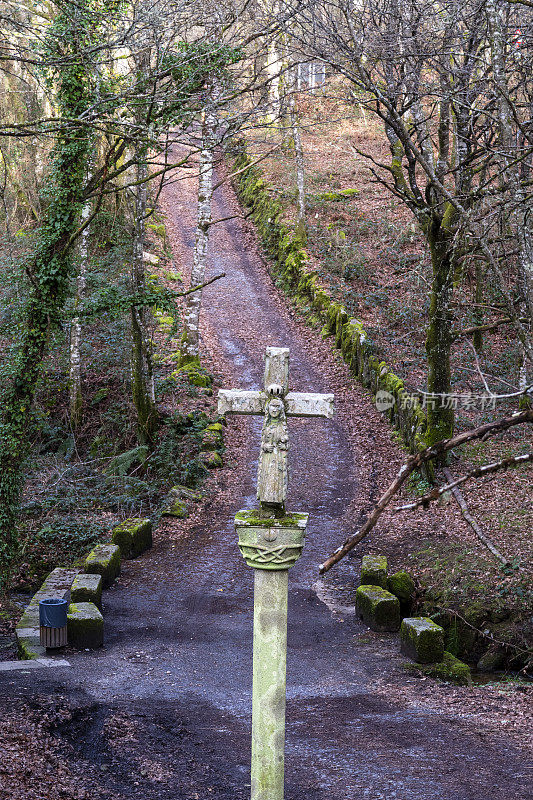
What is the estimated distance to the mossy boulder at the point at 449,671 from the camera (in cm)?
777

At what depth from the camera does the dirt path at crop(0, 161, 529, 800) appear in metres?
5.75

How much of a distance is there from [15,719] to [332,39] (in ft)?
34.2

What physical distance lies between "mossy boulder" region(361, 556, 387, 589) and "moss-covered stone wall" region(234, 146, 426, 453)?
11.3ft

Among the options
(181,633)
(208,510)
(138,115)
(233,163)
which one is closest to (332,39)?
(138,115)

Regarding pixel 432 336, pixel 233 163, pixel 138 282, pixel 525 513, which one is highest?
pixel 233 163

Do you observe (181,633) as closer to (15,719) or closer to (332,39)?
(15,719)

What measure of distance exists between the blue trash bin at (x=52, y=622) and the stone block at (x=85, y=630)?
0.18 metres

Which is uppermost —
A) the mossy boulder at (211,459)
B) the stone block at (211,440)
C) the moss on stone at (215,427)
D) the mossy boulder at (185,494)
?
the moss on stone at (215,427)

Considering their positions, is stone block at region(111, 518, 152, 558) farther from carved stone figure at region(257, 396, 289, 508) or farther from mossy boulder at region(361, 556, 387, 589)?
carved stone figure at region(257, 396, 289, 508)

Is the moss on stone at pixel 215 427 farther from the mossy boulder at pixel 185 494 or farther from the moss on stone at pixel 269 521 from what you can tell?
the moss on stone at pixel 269 521

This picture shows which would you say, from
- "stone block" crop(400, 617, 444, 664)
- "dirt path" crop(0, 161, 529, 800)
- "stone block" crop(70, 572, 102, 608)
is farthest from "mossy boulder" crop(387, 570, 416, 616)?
"stone block" crop(70, 572, 102, 608)

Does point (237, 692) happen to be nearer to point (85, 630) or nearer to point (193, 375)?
point (85, 630)

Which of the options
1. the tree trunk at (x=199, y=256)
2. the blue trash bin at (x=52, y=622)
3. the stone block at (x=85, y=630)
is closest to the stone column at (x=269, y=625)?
the blue trash bin at (x=52, y=622)

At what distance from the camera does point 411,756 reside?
19.8 ft
